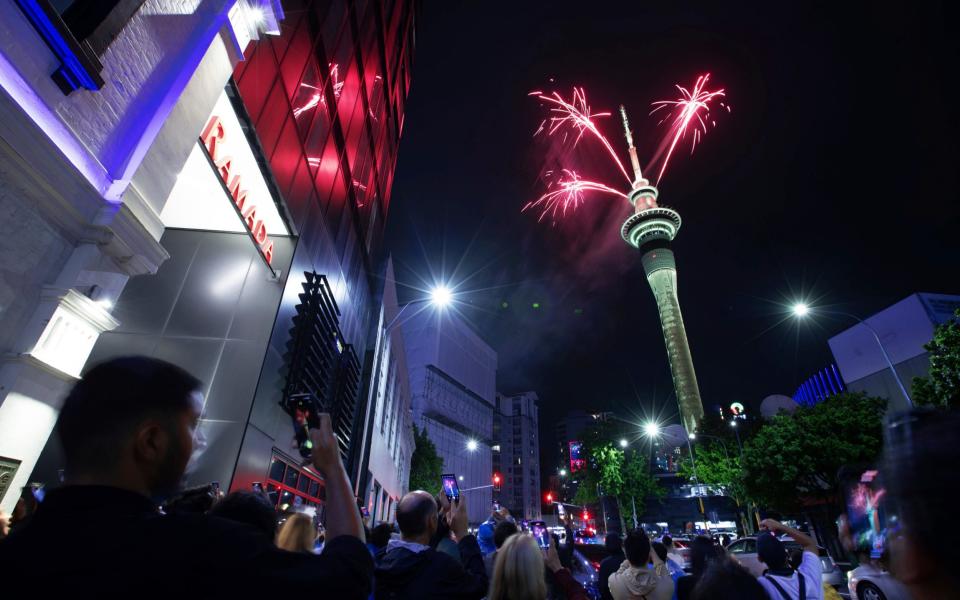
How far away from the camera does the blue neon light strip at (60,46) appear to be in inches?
160

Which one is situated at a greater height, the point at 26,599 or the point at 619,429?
the point at 619,429

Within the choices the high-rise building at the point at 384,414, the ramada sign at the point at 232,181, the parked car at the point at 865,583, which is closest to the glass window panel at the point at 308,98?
the ramada sign at the point at 232,181

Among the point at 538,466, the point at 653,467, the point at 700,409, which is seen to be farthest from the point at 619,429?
the point at 538,466

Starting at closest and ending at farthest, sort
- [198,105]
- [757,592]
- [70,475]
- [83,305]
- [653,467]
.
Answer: [70,475], [757,592], [83,305], [198,105], [653,467]

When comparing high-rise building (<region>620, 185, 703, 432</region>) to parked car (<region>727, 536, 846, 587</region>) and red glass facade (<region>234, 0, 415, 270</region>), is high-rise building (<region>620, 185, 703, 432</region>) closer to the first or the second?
parked car (<region>727, 536, 846, 587</region>)

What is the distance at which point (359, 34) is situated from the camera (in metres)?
16.1

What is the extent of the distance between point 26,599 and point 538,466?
130511mm

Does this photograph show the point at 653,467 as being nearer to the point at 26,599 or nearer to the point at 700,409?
the point at 700,409

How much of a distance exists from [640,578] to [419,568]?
8.52ft

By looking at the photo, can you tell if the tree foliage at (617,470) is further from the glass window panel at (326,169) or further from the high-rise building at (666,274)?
the glass window panel at (326,169)

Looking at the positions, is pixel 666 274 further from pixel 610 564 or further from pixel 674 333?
pixel 610 564

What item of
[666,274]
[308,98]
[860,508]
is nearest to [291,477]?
[308,98]

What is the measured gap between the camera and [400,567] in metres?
3.15

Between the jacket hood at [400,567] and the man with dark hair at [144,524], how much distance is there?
68.6 inches
